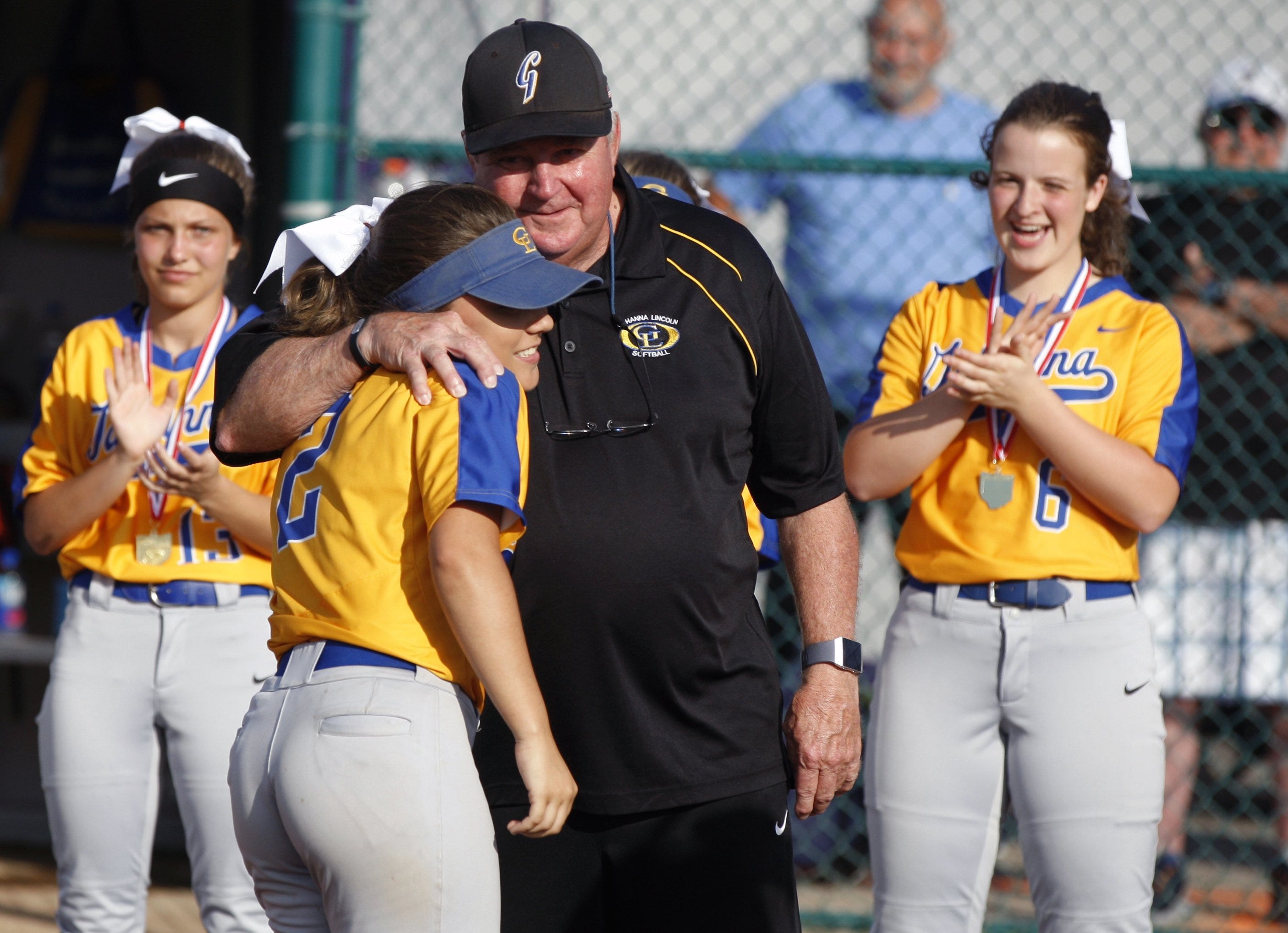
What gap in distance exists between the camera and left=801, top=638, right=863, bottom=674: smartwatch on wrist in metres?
2.46

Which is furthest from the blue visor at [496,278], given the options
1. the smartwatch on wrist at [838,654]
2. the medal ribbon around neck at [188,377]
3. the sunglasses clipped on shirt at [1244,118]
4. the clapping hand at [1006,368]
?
the sunglasses clipped on shirt at [1244,118]

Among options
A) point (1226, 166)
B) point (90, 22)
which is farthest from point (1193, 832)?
point (90, 22)

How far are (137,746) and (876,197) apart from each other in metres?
3.05

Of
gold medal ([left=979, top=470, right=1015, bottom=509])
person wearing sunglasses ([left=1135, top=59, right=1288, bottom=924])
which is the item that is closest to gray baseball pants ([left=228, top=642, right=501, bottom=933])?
gold medal ([left=979, top=470, right=1015, bottom=509])

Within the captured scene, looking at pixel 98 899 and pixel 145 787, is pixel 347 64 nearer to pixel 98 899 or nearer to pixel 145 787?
pixel 145 787

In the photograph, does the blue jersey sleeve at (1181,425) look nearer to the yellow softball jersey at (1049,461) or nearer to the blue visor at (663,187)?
the yellow softball jersey at (1049,461)

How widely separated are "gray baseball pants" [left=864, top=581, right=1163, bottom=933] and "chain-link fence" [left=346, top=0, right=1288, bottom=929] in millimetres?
1440

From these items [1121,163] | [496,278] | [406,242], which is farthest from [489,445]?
[1121,163]

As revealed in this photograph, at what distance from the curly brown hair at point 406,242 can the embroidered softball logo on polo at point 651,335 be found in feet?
0.94

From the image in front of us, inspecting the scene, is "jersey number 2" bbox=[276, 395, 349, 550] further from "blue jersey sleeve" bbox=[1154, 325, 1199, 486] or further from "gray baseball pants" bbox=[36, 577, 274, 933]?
"blue jersey sleeve" bbox=[1154, 325, 1199, 486]

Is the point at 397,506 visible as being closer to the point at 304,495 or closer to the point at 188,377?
the point at 304,495

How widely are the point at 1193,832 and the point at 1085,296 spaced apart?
2.63 m

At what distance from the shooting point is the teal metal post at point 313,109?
3.91 m

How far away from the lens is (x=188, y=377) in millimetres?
3275
